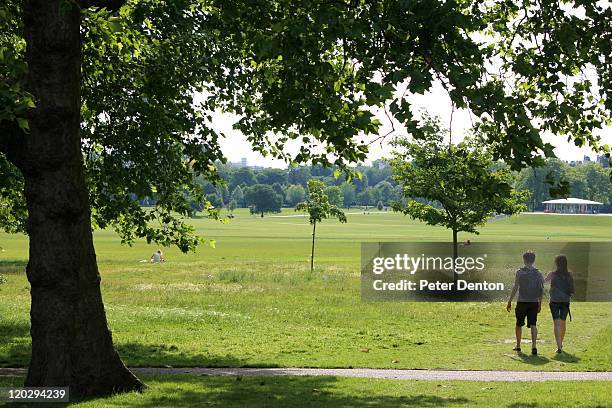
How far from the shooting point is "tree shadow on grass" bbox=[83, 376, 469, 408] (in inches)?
427

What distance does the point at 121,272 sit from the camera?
46.6 m

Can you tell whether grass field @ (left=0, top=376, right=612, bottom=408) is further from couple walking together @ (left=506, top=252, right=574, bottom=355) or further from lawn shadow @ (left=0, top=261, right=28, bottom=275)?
lawn shadow @ (left=0, top=261, right=28, bottom=275)

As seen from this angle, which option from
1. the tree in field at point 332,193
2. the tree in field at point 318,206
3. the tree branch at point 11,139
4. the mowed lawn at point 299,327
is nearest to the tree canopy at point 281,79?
the tree branch at point 11,139

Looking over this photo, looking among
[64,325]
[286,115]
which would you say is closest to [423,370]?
[286,115]

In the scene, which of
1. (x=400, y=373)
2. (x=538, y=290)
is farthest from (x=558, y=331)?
(x=400, y=373)

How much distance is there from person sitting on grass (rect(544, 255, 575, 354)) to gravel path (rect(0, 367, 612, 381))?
7.54 feet

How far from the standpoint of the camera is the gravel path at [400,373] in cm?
1402

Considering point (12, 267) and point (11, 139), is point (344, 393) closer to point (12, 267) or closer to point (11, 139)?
point (11, 139)

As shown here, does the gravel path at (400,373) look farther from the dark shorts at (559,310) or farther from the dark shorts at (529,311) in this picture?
the dark shorts at (529,311)

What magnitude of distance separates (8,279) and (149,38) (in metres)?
27.2

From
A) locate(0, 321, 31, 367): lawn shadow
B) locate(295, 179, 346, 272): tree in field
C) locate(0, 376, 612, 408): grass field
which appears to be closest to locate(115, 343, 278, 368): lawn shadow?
locate(0, 321, 31, 367): lawn shadow

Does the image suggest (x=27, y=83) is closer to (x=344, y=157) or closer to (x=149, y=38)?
(x=344, y=157)

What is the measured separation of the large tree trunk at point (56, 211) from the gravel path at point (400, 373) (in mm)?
3422

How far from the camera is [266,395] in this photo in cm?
1164
